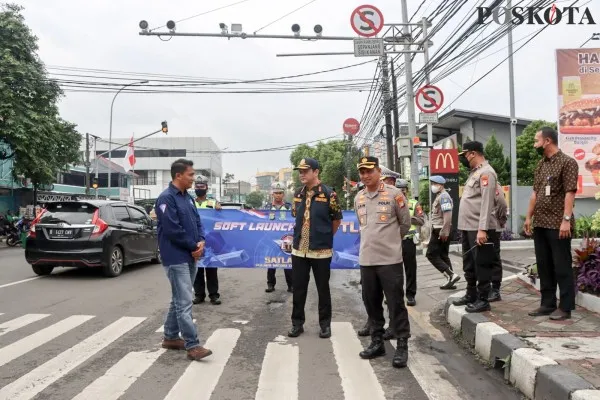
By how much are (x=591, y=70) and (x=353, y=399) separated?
10.9 metres

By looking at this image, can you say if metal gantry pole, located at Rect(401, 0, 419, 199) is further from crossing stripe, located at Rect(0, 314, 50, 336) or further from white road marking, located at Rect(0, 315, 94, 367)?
crossing stripe, located at Rect(0, 314, 50, 336)

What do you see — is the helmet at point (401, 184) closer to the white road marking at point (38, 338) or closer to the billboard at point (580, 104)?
the white road marking at point (38, 338)

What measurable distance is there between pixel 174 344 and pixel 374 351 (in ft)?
6.37

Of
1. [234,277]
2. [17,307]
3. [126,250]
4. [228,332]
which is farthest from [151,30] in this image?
[228,332]

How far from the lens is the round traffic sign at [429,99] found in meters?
11.8

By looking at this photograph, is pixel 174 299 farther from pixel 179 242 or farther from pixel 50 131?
pixel 50 131

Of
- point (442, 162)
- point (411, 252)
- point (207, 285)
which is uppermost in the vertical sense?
point (442, 162)

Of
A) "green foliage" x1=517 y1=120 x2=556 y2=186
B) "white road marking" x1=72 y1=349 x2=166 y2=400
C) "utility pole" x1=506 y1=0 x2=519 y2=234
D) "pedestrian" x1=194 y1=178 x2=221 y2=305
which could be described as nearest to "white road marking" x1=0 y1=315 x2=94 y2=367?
"white road marking" x1=72 y1=349 x2=166 y2=400

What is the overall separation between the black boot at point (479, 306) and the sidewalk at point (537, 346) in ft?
0.26

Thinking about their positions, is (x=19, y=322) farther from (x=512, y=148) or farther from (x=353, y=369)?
(x=512, y=148)

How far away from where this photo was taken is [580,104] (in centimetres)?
1154

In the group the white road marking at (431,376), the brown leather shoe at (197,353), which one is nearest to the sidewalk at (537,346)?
the white road marking at (431,376)

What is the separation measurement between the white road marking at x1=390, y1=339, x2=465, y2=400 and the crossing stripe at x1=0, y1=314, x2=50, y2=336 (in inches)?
169

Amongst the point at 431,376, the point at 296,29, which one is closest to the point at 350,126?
the point at 296,29
